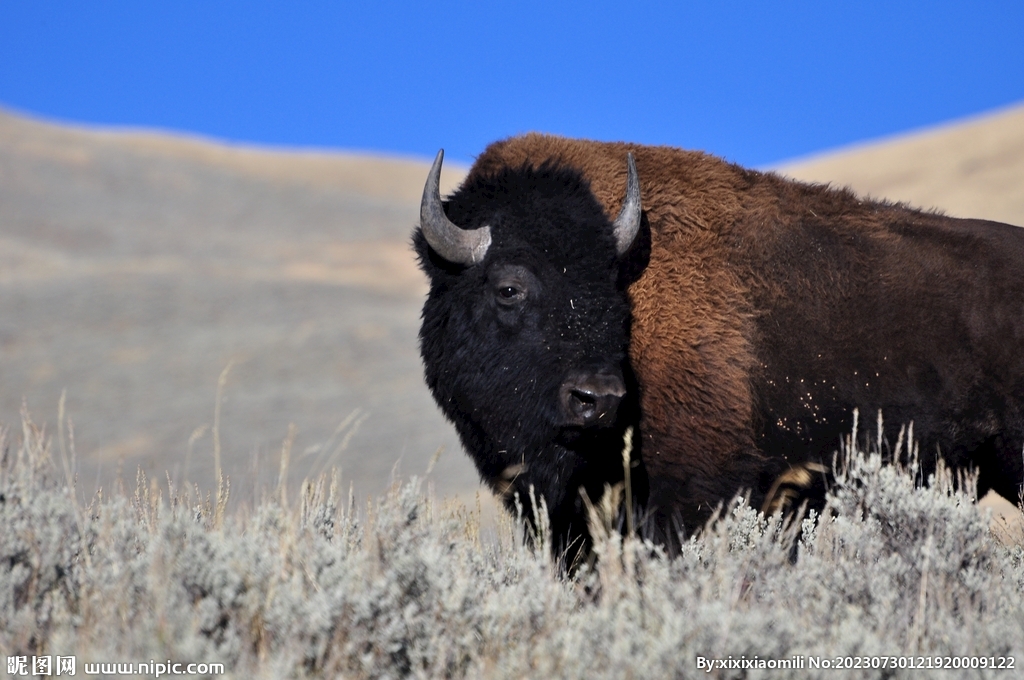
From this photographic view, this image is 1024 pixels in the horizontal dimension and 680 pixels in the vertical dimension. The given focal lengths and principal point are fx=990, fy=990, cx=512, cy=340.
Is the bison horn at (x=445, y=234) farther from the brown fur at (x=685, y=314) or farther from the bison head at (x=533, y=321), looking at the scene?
the brown fur at (x=685, y=314)

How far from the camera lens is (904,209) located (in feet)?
19.7

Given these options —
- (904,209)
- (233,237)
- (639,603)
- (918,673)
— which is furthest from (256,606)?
(233,237)

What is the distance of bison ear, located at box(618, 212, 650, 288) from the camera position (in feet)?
17.6

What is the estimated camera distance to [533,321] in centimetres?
517

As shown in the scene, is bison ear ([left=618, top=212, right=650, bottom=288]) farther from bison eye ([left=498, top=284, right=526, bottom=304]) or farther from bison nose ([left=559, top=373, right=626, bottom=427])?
bison nose ([left=559, top=373, right=626, bottom=427])

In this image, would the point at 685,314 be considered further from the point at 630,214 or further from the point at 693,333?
the point at 630,214

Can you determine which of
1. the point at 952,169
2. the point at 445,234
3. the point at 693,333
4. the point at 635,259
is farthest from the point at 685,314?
the point at 952,169

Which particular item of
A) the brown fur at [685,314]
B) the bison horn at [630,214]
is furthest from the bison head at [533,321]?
the brown fur at [685,314]

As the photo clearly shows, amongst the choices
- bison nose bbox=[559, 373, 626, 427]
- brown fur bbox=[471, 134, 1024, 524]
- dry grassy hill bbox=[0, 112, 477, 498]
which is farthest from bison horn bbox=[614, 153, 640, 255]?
dry grassy hill bbox=[0, 112, 477, 498]

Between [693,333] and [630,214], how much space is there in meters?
0.71

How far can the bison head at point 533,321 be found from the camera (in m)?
5.03

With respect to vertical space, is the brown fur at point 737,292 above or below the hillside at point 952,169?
below

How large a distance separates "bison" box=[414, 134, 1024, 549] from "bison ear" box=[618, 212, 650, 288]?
12 millimetres

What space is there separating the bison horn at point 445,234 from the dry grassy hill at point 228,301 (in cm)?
106
